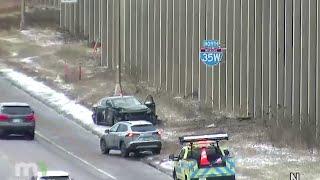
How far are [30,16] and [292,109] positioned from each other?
4143cm

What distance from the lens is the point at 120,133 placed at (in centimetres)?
3759

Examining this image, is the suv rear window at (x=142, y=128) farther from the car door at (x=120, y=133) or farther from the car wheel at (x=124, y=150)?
the car wheel at (x=124, y=150)

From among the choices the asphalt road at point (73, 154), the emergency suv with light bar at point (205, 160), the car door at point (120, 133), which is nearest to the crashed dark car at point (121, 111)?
the asphalt road at point (73, 154)

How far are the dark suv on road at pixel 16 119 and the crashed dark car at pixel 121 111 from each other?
14.3 ft

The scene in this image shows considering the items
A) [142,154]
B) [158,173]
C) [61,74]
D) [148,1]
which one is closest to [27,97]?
[61,74]

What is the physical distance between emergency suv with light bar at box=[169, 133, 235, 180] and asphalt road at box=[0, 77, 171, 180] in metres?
4.29

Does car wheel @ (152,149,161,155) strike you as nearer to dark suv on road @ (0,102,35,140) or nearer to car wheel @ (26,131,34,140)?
dark suv on road @ (0,102,35,140)

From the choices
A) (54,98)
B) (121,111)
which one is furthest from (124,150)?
(54,98)

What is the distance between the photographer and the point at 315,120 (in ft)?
136

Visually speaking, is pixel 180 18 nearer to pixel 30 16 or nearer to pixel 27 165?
pixel 27 165
